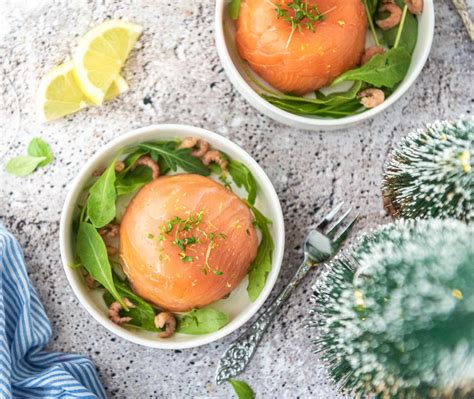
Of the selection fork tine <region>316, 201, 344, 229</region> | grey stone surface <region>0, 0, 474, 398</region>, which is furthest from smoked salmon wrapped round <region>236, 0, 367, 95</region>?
fork tine <region>316, 201, 344, 229</region>

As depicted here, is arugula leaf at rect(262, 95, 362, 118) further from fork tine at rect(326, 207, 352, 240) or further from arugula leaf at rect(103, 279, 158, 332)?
arugula leaf at rect(103, 279, 158, 332)

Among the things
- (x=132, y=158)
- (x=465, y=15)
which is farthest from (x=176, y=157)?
(x=465, y=15)

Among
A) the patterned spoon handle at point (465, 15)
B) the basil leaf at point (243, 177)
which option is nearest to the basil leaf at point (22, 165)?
the basil leaf at point (243, 177)

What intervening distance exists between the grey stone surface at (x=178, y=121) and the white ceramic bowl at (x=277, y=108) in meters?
0.06

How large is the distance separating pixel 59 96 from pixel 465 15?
75 cm

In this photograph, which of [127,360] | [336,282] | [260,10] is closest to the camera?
[336,282]

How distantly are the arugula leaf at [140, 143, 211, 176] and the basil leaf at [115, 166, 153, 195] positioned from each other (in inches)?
1.4

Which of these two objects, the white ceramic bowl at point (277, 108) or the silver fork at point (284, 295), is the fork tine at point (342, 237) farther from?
the white ceramic bowl at point (277, 108)

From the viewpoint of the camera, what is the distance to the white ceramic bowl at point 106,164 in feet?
4.14

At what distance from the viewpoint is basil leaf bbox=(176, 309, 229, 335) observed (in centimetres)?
129

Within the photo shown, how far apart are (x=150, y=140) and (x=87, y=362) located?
0.40 meters

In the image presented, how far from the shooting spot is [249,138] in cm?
141

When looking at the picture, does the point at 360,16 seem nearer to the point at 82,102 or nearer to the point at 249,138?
the point at 249,138

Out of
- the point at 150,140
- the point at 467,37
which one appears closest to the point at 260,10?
the point at 150,140
